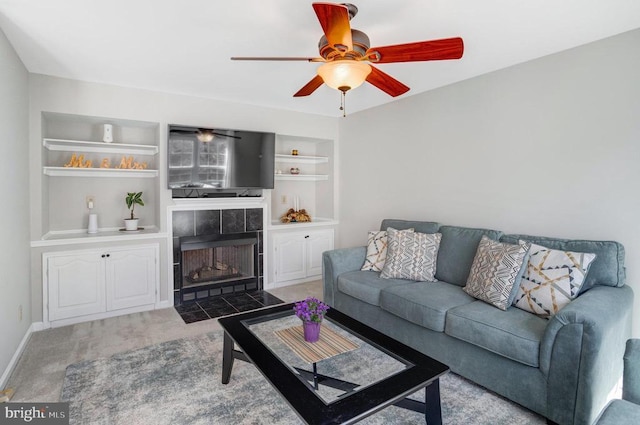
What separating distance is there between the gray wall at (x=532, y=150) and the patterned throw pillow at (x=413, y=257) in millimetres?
546

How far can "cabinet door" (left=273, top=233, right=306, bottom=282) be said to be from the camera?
4.68 m

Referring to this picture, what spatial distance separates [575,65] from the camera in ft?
8.74

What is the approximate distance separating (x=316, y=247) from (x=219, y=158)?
188 cm

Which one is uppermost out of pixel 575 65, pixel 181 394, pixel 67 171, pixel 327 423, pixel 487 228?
pixel 575 65

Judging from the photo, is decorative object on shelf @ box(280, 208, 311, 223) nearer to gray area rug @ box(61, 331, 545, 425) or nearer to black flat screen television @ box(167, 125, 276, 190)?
black flat screen television @ box(167, 125, 276, 190)

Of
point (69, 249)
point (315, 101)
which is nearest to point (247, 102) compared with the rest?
point (315, 101)

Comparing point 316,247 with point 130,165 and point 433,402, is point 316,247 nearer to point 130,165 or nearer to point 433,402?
point 130,165

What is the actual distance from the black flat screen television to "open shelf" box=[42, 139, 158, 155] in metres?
0.36

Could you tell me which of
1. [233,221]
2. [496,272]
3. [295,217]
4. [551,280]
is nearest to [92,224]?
[233,221]

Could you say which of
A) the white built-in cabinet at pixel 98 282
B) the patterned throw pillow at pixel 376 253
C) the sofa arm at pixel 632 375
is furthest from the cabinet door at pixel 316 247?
the sofa arm at pixel 632 375

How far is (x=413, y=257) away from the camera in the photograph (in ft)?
10.5

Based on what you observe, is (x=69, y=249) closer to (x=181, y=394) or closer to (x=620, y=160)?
(x=181, y=394)

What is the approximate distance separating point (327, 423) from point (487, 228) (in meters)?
2.62

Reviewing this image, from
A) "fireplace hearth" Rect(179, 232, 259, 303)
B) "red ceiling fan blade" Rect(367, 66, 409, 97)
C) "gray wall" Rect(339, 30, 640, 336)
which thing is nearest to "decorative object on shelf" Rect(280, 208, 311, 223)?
"fireplace hearth" Rect(179, 232, 259, 303)
